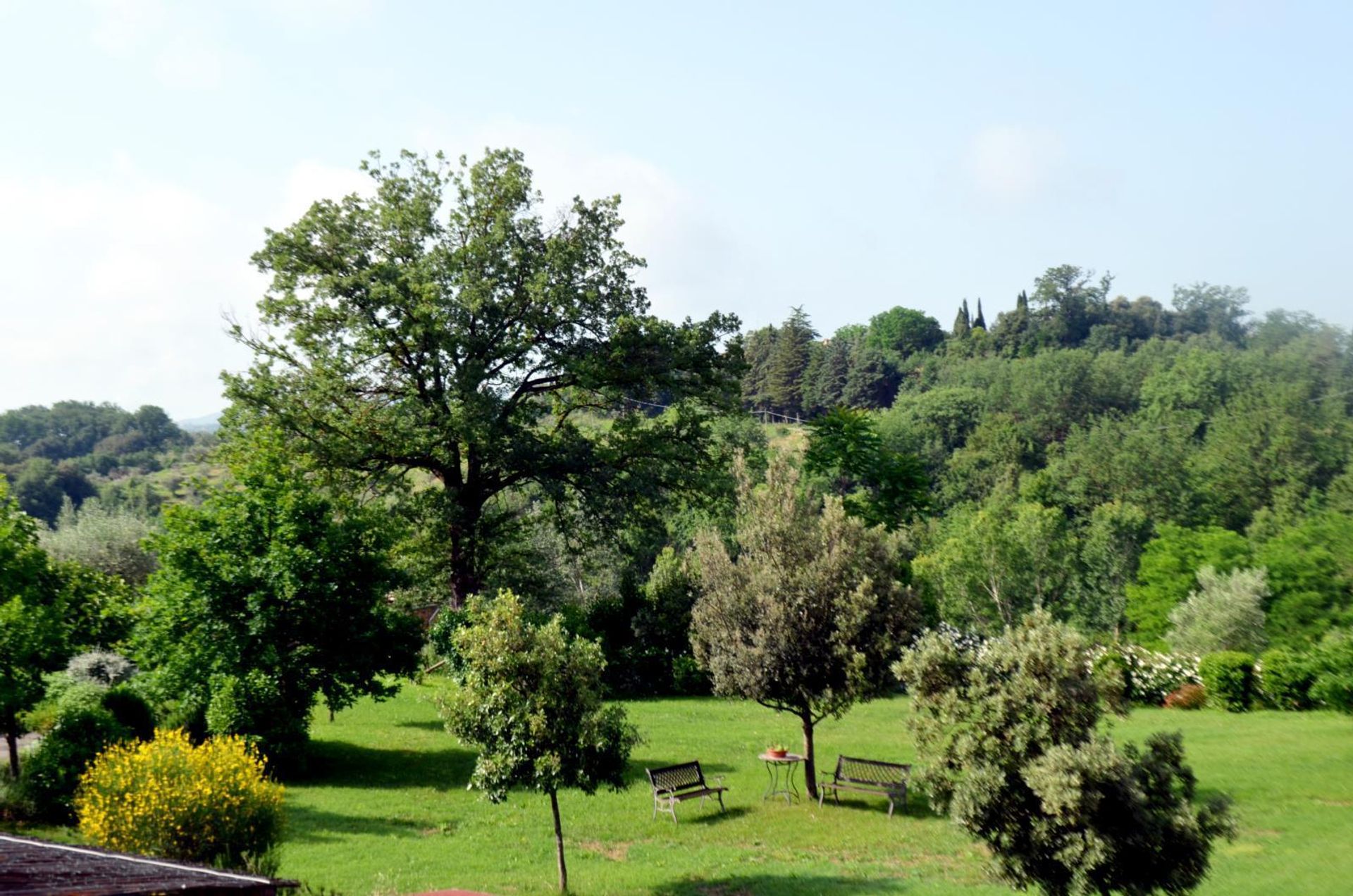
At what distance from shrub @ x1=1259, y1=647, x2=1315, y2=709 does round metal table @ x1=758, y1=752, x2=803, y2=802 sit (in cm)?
1448

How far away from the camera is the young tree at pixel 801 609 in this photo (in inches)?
748

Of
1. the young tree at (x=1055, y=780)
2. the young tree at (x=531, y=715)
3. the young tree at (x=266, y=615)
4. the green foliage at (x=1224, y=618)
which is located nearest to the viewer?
the young tree at (x=1055, y=780)

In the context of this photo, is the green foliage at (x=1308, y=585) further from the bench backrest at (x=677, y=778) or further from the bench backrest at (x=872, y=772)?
the bench backrest at (x=677, y=778)

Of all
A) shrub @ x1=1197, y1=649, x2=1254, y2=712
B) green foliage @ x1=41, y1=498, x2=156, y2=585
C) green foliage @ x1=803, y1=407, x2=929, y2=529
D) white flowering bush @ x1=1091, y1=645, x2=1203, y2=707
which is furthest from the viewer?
green foliage @ x1=803, y1=407, x2=929, y2=529

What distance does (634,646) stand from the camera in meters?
34.9

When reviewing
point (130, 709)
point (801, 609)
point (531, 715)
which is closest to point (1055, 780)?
point (531, 715)

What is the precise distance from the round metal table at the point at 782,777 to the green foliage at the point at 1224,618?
21.9 m

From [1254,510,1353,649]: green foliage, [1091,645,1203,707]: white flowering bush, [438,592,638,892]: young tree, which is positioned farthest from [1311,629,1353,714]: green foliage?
[1254,510,1353,649]: green foliage

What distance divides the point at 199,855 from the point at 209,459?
16.9m

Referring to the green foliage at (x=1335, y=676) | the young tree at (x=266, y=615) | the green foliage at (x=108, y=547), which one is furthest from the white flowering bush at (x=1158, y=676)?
the green foliage at (x=108, y=547)

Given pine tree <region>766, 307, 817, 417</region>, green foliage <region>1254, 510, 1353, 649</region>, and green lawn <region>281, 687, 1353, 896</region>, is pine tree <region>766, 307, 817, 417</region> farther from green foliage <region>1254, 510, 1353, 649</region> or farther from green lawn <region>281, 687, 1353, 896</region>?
green lawn <region>281, 687, 1353, 896</region>

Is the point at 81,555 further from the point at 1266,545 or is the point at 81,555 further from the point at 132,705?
the point at 1266,545

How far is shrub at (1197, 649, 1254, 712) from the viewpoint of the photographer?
28156 mm

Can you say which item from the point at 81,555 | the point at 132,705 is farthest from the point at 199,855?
the point at 81,555
